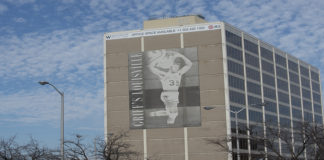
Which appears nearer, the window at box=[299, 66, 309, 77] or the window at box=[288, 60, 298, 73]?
the window at box=[288, 60, 298, 73]

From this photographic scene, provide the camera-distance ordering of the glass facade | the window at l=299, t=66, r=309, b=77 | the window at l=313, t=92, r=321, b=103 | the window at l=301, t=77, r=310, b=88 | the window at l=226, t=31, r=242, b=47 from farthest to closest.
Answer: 1. the window at l=313, t=92, r=321, b=103
2. the window at l=301, t=77, r=310, b=88
3. the window at l=299, t=66, r=309, b=77
4. the window at l=226, t=31, r=242, b=47
5. the glass facade

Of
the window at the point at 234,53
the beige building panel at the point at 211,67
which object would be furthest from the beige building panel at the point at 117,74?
the window at the point at 234,53

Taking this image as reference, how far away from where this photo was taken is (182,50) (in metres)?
104

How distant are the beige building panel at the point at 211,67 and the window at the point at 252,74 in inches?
392

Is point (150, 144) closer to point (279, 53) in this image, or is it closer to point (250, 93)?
point (250, 93)

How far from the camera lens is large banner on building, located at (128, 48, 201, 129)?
101688mm

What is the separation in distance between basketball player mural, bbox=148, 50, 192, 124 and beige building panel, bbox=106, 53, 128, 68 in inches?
197

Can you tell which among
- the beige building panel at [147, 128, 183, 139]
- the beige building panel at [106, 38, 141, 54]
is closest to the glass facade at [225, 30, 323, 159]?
the beige building panel at [147, 128, 183, 139]

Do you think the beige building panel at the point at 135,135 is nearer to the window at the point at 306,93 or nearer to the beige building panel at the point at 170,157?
the beige building panel at the point at 170,157

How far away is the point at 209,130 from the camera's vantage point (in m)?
99.4

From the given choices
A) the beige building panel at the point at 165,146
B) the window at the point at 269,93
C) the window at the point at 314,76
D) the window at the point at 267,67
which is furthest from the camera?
the window at the point at 314,76

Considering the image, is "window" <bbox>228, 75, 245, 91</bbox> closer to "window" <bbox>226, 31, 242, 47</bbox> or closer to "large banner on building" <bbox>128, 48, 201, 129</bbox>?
"large banner on building" <bbox>128, 48, 201, 129</bbox>

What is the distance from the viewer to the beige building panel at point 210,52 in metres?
102

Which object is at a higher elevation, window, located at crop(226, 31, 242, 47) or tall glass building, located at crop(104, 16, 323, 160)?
window, located at crop(226, 31, 242, 47)
